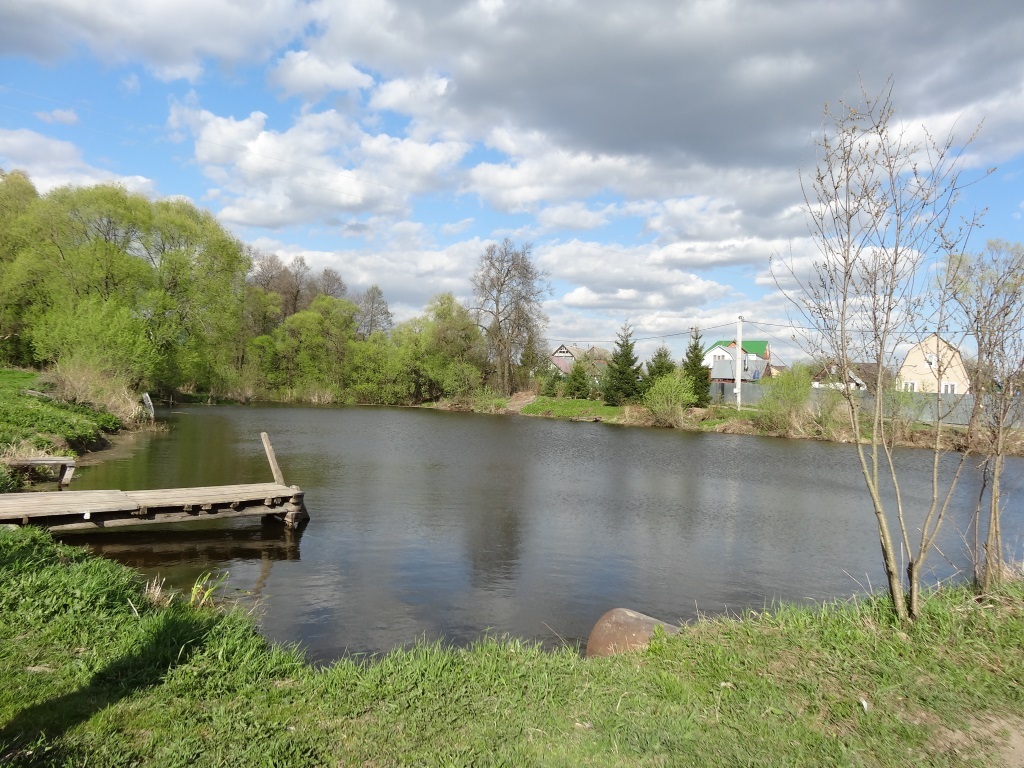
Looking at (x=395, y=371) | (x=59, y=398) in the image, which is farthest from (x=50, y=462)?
(x=395, y=371)

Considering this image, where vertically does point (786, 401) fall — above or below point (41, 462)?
above

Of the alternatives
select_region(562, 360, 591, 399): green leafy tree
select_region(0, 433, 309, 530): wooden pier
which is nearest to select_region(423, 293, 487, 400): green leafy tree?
select_region(562, 360, 591, 399): green leafy tree

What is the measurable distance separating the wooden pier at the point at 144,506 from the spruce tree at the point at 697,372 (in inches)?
1376

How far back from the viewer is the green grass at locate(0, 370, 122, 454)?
15875mm

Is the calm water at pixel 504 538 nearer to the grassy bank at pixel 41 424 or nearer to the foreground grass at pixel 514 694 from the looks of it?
the grassy bank at pixel 41 424

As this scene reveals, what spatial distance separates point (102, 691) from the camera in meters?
4.39

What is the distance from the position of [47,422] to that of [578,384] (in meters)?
39.2

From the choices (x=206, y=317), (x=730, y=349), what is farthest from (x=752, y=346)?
(x=206, y=317)

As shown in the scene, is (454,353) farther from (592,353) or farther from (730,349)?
(730,349)

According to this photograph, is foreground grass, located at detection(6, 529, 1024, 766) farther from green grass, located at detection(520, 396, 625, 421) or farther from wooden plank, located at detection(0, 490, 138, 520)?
green grass, located at detection(520, 396, 625, 421)

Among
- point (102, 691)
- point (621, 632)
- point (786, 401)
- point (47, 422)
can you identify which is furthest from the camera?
point (786, 401)

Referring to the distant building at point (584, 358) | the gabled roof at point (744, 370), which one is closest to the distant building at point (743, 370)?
the gabled roof at point (744, 370)

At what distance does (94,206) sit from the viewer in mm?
34156

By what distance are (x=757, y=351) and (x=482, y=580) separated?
8298cm
